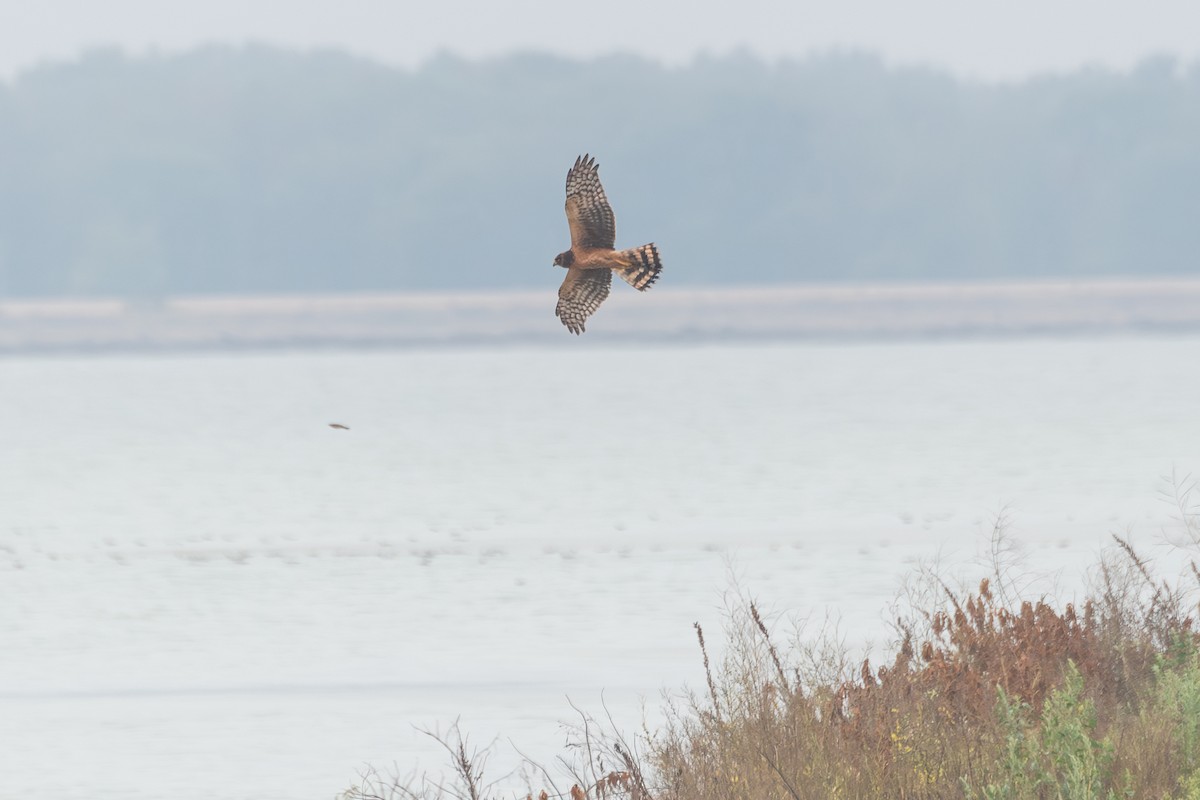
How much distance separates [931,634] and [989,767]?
206 inches

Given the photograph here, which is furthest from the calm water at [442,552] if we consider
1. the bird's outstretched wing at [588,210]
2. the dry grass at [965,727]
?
the bird's outstretched wing at [588,210]

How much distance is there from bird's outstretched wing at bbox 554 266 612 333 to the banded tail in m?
0.16

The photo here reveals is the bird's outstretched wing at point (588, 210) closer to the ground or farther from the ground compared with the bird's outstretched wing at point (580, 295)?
farther from the ground

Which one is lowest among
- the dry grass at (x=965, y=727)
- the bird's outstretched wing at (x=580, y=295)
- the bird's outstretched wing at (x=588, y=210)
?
the dry grass at (x=965, y=727)

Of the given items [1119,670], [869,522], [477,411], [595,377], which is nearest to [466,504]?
[869,522]

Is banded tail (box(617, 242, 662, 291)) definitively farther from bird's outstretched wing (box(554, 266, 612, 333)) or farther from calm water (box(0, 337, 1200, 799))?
calm water (box(0, 337, 1200, 799))

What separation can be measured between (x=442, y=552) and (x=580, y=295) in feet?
74.9

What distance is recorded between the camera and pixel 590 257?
30.1 feet

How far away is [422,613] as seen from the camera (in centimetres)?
2442

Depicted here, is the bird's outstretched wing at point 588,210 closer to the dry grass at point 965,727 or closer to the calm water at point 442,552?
the dry grass at point 965,727

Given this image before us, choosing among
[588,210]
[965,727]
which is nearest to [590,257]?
[588,210]

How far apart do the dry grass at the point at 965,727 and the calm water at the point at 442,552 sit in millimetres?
1637

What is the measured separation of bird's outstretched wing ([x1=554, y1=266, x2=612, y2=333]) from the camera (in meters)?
9.20

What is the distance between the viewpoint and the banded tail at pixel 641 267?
29.1ft
